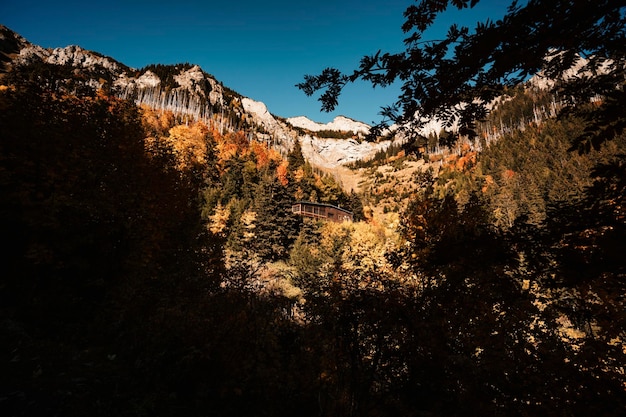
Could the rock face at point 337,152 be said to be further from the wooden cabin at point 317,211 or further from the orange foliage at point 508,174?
the wooden cabin at point 317,211

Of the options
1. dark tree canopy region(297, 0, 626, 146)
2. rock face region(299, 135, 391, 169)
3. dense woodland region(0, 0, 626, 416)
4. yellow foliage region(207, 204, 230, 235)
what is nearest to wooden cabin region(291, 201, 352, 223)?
yellow foliage region(207, 204, 230, 235)

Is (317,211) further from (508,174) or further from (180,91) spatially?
(180,91)

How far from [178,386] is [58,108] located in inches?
473

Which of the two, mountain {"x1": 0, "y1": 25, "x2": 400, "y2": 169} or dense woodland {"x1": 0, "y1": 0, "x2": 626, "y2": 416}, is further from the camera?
mountain {"x1": 0, "y1": 25, "x2": 400, "y2": 169}

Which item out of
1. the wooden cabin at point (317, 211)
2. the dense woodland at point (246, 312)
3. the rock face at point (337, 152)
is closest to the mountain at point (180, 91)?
the rock face at point (337, 152)

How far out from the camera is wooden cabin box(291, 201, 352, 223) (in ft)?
160

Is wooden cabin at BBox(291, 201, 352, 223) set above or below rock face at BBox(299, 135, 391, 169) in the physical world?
below

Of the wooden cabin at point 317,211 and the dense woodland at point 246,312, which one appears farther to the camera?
the wooden cabin at point 317,211

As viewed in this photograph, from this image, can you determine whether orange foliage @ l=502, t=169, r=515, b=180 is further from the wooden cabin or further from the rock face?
the rock face

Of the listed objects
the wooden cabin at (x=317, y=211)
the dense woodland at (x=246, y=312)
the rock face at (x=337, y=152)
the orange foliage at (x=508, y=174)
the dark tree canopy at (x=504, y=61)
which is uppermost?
the rock face at (x=337, y=152)

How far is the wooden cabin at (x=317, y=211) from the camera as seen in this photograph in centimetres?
4869

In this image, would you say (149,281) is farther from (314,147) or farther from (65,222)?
(314,147)

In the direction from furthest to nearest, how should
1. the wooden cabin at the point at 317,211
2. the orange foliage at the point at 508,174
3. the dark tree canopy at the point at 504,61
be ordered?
the orange foliage at the point at 508,174
the wooden cabin at the point at 317,211
the dark tree canopy at the point at 504,61

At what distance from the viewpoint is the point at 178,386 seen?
7641mm
